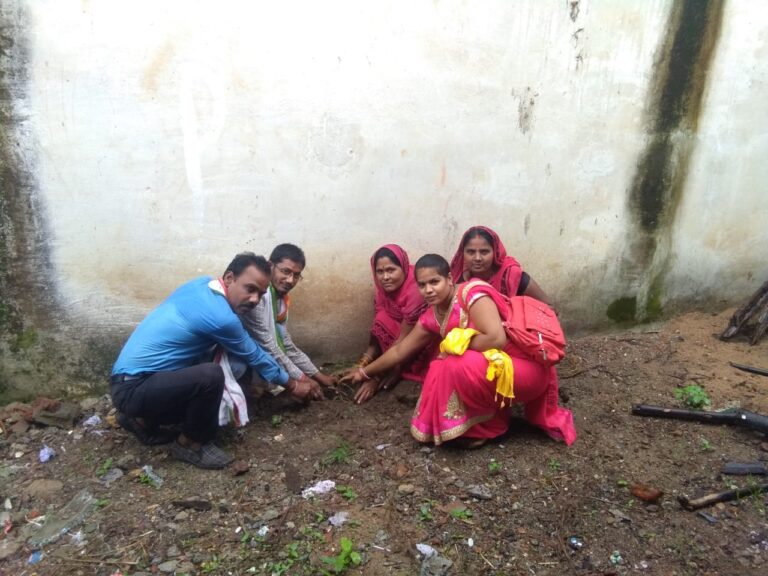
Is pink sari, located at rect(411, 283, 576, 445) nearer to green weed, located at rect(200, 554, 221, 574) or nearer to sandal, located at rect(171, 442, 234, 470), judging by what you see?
sandal, located at rect(171, 442, 234, 470)

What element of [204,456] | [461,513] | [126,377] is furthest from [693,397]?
[126,377]

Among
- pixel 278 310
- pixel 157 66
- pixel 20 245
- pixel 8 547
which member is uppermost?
pixel 157 66

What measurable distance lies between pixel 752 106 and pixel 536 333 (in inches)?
119

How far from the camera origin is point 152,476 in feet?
9.80

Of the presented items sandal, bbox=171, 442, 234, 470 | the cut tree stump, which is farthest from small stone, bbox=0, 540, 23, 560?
the cut tree stump

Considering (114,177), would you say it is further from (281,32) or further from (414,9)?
(414,9)

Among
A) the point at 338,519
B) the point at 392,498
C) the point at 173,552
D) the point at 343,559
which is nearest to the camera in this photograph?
the point at 343,559

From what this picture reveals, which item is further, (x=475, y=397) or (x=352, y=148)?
(x=352, y=148)

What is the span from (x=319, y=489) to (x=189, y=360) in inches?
38.0

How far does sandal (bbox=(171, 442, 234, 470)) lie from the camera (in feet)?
10.1

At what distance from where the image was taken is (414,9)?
3701 millimetres

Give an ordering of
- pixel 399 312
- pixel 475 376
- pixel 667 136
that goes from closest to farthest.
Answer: pixel 475 376, pixel 399 312, pixel 667 136

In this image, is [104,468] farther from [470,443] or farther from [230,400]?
[470,443]

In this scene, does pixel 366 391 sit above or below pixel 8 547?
above
